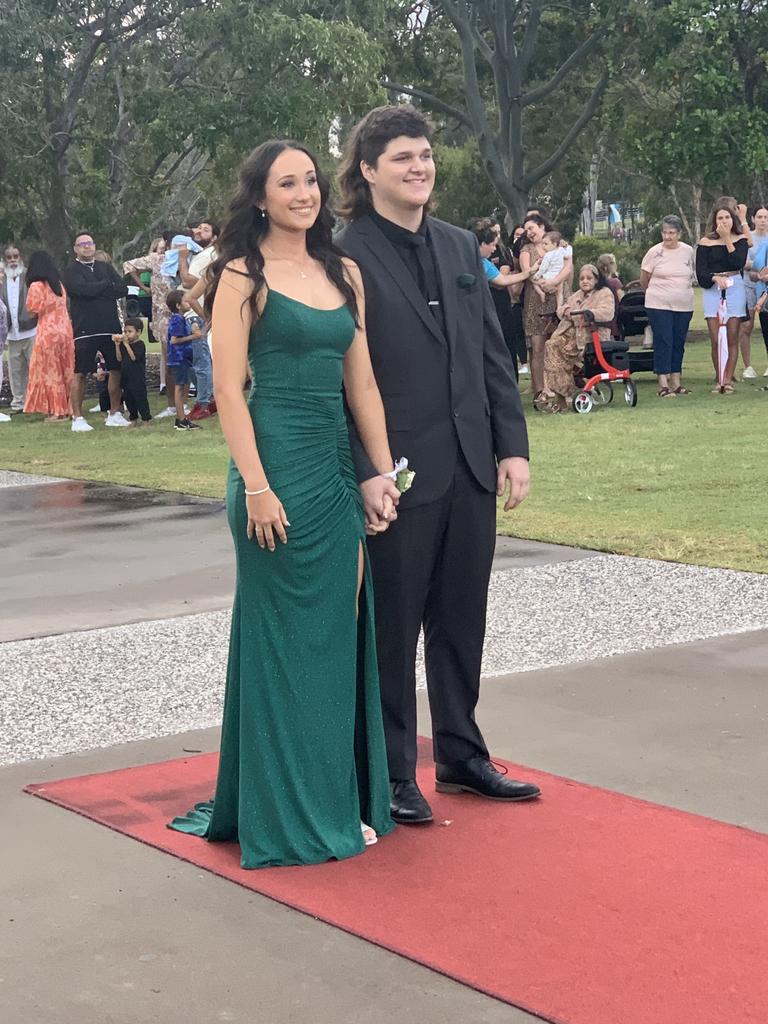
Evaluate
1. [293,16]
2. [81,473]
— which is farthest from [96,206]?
[81,473]

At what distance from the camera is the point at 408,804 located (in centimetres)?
480

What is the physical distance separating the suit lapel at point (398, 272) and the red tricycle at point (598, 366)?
469 inches

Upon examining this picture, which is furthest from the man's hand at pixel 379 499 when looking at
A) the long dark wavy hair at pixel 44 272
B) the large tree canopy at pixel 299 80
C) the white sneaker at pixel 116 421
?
the large tree canopy at pixel 299 80

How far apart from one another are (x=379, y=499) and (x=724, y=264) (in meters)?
13.6

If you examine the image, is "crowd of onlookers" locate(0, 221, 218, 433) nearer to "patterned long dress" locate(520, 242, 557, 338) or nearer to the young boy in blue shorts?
the young boy in blue shorts

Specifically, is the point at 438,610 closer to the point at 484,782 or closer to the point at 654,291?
the point at 484,782

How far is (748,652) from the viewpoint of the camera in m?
6.82

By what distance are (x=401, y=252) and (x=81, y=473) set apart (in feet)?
30.5

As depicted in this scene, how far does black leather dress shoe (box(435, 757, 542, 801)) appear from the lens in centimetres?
501

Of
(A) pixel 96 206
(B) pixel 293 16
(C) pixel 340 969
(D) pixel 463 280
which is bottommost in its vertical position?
(C) pixel 340 969

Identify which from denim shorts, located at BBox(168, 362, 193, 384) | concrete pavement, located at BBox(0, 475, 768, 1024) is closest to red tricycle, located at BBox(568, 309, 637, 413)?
denim shorts, located at BBox(168, 362, 193, 384)

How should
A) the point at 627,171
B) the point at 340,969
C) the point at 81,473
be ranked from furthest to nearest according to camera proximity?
1. the point at 627,171
2. the point at 81,473
3. the point at 340,969

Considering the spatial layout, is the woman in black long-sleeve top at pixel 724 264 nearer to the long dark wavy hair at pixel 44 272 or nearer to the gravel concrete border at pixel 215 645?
the long dark wavy hair at pixel 44 272

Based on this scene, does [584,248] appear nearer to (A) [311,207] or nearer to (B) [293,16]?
(B) [293,16]
